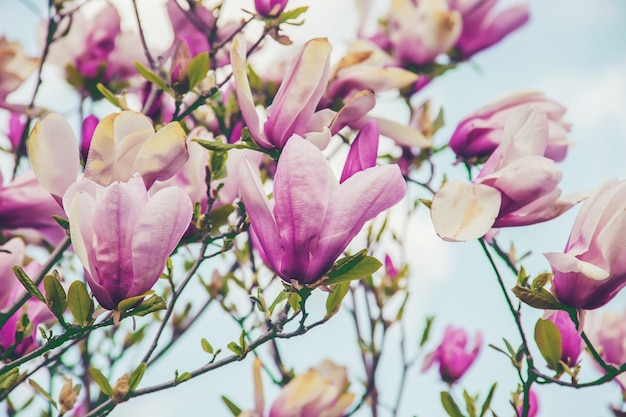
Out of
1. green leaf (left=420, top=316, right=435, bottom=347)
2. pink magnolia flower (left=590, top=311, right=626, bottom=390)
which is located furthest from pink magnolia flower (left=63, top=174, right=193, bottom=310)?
green leaf (left=420, top=316, right=435, bottom=347)

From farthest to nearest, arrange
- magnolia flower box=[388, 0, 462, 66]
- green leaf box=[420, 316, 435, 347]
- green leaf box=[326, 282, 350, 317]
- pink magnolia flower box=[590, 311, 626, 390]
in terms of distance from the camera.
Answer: green leaf box=[420, 316, 435, 347]
magnolia flower box=[388, 0, 462, 66]
pink magnolia flower box=[590, 311, 626, 390]
green leaf box=[326, 282, 350, 317]

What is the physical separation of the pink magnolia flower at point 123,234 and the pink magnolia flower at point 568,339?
0.57 metres

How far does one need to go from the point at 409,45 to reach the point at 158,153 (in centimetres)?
77

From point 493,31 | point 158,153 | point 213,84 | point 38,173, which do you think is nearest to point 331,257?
point 158,153

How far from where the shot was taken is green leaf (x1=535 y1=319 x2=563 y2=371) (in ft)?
2.82

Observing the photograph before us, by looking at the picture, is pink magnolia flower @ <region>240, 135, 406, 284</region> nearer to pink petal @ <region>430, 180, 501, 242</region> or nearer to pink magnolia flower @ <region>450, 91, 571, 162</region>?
pink petal @ <region>430, 180, 501, 242</region>

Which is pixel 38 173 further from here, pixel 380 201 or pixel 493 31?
pixel 493 31

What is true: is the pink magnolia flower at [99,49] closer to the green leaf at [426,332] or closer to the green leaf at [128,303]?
the green leaf at [128,303]

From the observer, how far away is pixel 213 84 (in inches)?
41.1

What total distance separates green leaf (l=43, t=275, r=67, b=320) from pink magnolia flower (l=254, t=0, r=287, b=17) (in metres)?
0.53

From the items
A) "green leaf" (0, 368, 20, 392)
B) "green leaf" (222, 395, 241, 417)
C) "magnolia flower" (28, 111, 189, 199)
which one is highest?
"magnolia flower" (28, 111, 189, 199)

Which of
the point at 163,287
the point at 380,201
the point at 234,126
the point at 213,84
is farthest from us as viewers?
the point at 163,287

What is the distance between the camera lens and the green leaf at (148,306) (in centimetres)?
66

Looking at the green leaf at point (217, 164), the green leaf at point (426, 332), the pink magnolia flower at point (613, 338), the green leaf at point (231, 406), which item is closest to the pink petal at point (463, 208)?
the green leaf at point (217, 164)
